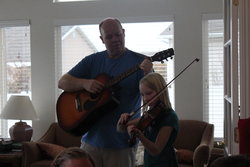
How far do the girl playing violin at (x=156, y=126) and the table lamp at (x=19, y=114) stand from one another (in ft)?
9.12

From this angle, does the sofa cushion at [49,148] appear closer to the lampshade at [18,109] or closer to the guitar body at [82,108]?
the lampshade at [18,109]

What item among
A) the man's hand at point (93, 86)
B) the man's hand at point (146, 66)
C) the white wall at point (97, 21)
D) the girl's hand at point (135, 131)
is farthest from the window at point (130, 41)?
the girl's hand at point (135, 131)

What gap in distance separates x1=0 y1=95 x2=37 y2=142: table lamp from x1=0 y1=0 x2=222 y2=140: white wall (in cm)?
44

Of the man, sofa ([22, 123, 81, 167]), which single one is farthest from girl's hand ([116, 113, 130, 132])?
sofa ([22, 123, 81, 167])

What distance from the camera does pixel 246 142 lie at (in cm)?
178

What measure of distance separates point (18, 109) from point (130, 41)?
1.65m

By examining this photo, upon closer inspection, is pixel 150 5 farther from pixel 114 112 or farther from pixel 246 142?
pixel 246 142

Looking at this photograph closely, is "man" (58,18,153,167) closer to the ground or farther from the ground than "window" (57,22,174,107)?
closer to the ground

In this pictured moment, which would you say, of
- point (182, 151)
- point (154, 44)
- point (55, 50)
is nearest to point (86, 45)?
point (55, 50)

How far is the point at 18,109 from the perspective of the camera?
450 centimetres

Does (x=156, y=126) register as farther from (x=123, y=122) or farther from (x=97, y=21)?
(x=97, y=21)

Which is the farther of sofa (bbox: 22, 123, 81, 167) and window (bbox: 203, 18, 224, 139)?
window (bbox: 203, 18, 224, 139)

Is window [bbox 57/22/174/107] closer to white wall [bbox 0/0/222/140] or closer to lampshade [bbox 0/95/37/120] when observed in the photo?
white wall [bbox 0/0/222/140]

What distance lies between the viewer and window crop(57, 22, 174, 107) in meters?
4.78
